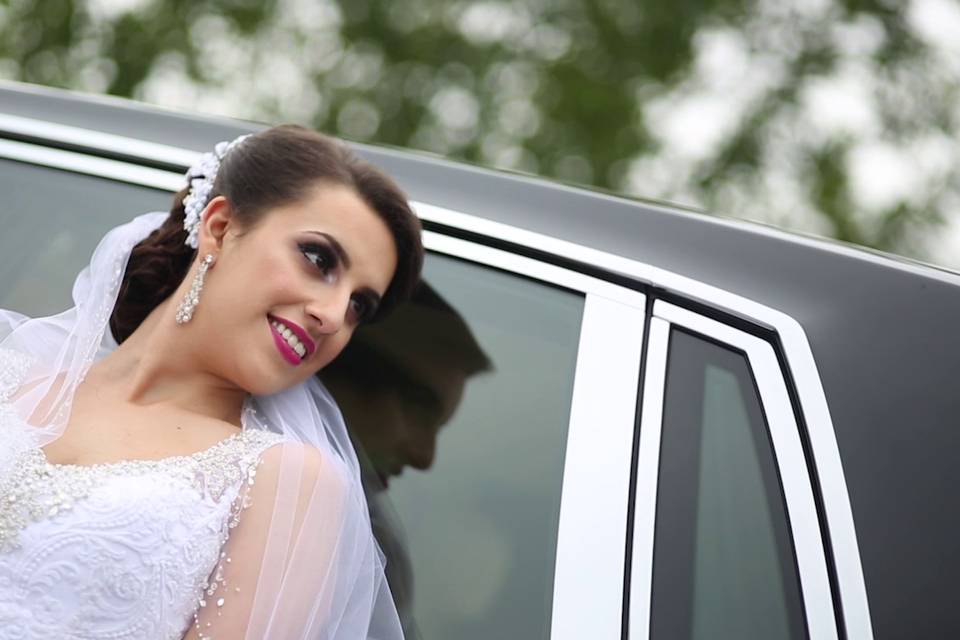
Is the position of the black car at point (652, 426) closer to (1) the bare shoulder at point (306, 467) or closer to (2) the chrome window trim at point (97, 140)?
(1) the bare shoulder at point (306, 467)

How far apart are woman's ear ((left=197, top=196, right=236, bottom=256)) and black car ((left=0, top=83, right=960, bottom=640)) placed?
1.18 feet

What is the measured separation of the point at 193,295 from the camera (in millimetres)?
2055

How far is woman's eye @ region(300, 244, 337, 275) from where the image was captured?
77.5 inches

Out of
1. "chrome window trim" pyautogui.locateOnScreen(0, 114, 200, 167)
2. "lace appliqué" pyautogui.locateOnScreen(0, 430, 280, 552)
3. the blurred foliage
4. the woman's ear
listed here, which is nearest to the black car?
"lace appliqué" pyautogui.locateOnScreen(0, 430, 280, 552)

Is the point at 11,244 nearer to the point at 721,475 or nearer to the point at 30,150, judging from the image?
the point at 30,150

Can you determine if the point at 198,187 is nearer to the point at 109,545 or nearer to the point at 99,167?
the point at 99,167

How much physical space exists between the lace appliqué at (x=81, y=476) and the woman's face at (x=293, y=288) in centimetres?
17

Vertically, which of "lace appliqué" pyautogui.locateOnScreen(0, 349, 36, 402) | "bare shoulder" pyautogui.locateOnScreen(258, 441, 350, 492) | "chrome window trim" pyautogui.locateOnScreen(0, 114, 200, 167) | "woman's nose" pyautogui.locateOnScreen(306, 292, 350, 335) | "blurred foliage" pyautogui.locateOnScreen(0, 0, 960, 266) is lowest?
"bare shoulder" pyautogui.locateOnScreen(258, 441, 350, 492)

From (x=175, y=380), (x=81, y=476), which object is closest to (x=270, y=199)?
(x=175, y=380)

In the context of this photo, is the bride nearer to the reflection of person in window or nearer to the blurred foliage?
the reflection of person in window

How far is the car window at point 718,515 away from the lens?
58.6 inches

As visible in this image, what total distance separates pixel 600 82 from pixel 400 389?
46.8ft

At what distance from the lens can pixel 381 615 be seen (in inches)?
66.4

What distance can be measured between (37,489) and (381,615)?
0.64 m
